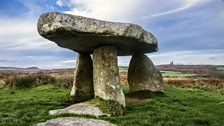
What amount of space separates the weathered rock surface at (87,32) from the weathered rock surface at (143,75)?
363 centimetres

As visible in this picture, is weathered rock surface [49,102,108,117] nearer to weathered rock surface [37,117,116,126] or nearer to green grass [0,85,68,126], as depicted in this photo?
green grass [0,85,68,126]

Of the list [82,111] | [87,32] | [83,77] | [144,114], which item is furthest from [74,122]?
[83,77]

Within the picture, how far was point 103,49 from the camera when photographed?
17438 millimetres

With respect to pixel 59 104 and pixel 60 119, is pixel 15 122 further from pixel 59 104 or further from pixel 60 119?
pixel 59 104

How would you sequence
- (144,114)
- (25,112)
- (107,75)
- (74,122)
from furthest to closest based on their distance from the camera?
(107,75), (25,112), (144,114), (74,122)

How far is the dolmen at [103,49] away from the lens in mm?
14820

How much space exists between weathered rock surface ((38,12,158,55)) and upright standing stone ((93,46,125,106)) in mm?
462

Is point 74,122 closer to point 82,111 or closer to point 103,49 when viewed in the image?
point 82,111

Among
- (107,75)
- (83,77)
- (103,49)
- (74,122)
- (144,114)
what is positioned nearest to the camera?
(74,122)

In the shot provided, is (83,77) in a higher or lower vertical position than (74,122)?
higher

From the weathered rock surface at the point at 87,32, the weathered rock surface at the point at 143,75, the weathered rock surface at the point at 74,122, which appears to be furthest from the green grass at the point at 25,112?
the weathered rock surface at the point at 143,75

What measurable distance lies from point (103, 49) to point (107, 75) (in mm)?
1337

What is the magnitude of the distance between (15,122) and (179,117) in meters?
6.55

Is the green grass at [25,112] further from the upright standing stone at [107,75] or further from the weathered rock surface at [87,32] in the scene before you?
the weathered rock surface at [87,32]
